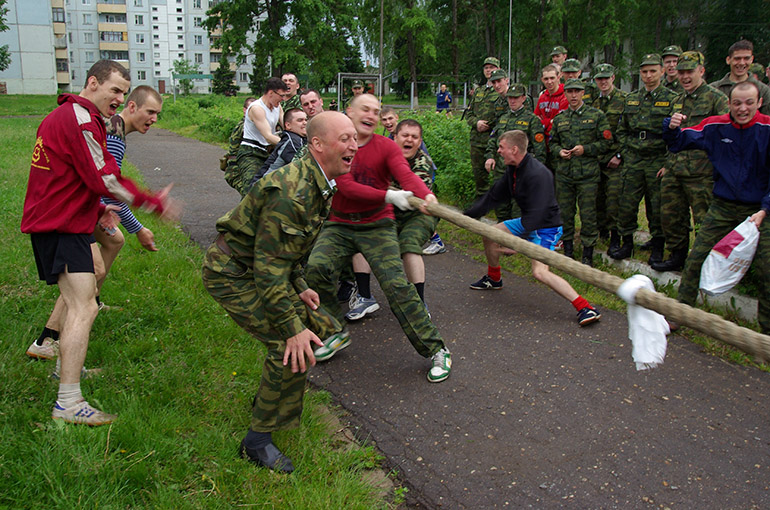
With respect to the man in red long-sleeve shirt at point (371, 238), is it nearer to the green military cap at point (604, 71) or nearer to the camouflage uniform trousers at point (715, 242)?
the camouflage uniform trousers at point (715, 242)

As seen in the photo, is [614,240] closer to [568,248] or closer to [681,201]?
[568,248]

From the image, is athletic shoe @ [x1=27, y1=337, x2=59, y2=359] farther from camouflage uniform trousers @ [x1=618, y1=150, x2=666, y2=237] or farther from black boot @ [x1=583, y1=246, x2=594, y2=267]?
camouflage uniform trousers @ [x1=618, y1=150, x2=666, y2=237]

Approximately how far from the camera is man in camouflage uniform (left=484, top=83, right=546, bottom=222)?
26.8 ft

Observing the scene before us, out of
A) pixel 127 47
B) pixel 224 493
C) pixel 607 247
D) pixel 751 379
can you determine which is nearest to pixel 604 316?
pixel 751 379

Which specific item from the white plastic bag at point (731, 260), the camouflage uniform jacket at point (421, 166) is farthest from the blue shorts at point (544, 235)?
the white plastic bag at point (731, 260)

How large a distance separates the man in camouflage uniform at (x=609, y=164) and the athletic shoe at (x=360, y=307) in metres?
3.28

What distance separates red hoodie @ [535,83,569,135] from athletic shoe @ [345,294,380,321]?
391 centimetres

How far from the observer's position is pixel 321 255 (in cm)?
509

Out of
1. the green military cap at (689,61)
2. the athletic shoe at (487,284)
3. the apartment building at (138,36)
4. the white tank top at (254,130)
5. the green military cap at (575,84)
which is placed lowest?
the athletic shoe at (487,284)

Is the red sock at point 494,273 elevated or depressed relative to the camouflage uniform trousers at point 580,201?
depressed

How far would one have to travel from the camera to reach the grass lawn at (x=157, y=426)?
3125mm

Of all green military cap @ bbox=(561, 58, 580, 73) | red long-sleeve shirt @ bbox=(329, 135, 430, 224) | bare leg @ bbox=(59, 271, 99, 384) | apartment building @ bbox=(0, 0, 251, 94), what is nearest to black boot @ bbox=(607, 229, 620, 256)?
green military cap @ bbox=(561, 58, 580, 73)

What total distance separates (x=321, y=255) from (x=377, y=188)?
2.41ft

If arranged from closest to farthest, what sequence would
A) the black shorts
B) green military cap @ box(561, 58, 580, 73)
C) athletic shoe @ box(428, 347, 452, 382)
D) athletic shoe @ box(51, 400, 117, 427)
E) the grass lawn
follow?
the grass lawn < athletic shoe @ box(51, 400, 117, 427) < the black shorts < athletic shoe @ box(428, 347, 452, 382) < green military cap @ box(561, 58, 580, 73)
